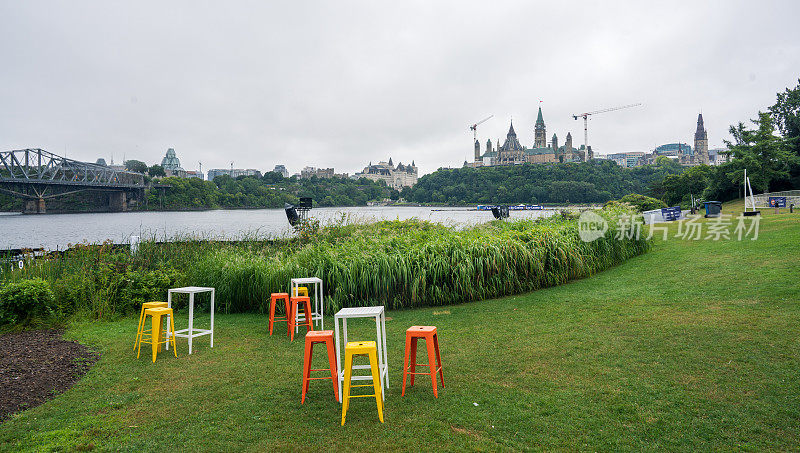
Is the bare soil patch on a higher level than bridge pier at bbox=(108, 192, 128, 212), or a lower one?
lower

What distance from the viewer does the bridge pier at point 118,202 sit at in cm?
5984

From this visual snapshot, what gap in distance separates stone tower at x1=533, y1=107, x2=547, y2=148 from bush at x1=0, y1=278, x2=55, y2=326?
619 feet

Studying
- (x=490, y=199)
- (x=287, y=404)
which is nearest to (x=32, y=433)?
(x=287, y=404)

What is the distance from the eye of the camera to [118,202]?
61.1m

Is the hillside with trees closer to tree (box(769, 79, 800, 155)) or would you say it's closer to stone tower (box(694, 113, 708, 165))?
tree (box(769, 79, 800, 155))

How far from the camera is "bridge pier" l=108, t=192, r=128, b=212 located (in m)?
59.8

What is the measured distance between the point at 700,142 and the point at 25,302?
695 ft

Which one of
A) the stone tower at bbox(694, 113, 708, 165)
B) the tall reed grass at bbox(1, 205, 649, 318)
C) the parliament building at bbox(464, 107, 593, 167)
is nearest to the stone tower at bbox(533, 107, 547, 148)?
the parliament building at bbox(464, 107, 593, 167)

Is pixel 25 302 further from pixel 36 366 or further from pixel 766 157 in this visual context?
pixel 766 157

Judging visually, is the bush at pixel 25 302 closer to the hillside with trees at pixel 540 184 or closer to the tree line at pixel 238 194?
the tree line at pixel 238 194

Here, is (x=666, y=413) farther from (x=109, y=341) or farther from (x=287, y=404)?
Answer: (x=109, y=341)

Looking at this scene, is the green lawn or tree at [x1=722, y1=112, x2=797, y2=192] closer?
the green lawn

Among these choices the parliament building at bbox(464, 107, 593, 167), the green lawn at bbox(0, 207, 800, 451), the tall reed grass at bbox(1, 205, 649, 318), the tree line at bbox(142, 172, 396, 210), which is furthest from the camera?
the parliament building at bbox(464, 107, 593, 167)

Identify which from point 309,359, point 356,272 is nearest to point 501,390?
point 309,359
